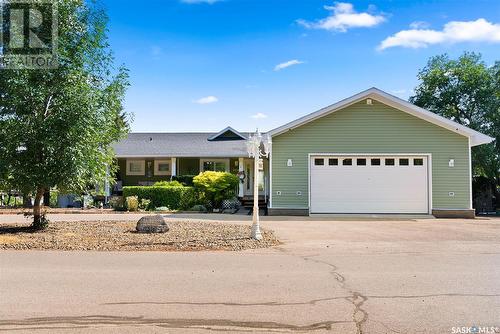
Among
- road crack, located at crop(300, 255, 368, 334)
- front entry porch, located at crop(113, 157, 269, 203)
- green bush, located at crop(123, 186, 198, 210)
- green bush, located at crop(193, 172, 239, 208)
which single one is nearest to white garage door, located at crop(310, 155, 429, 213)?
green bush, located at crop(193, 172, 239, 208)

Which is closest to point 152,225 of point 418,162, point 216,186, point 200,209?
point 200,209

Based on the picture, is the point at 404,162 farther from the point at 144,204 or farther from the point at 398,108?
the point at 144,204

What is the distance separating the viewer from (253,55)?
64.8 ft

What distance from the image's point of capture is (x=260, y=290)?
639cm

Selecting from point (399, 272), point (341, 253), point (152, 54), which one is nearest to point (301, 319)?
point (399, 272)

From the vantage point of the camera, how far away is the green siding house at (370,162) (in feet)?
61.0

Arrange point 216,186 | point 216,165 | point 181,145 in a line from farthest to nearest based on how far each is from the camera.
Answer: point 181,145
point 216,165
point 216,186

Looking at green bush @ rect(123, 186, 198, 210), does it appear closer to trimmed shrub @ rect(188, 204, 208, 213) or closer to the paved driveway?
trimmed shrub @ rect(188, 204, 208, 213)

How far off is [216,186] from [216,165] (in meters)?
6.62

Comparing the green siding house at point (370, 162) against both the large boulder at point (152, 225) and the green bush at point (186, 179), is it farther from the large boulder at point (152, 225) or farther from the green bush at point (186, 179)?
the green bush at point (186, 179)

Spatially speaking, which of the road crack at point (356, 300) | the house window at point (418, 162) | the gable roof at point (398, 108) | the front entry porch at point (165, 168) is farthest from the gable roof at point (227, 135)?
the road crack at point (356, 300)

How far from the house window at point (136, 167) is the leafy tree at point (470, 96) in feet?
59.2

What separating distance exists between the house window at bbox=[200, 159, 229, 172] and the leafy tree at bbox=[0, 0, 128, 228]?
583 inches

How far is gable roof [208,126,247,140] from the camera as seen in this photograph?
29391 mm
